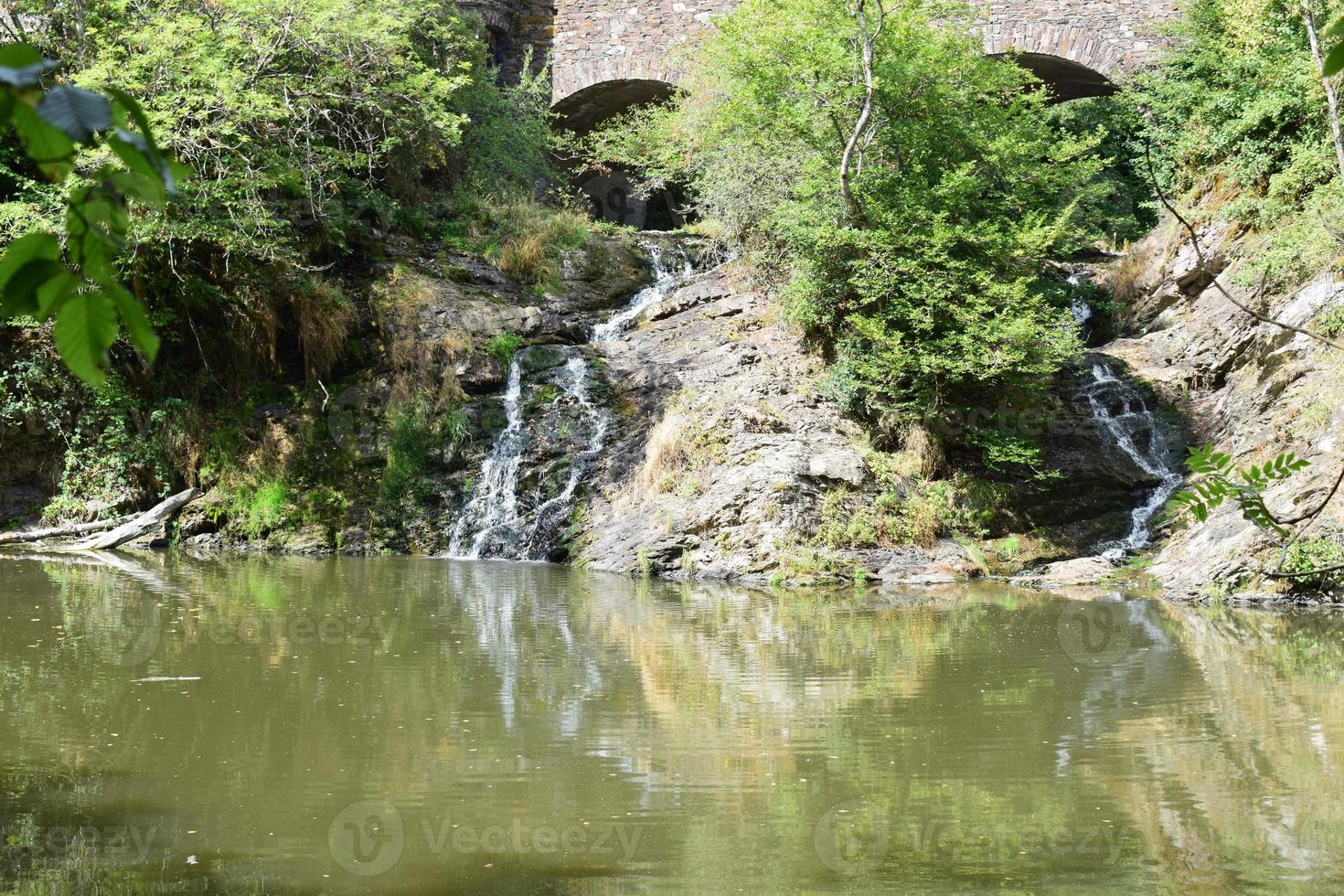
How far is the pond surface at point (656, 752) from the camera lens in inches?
138

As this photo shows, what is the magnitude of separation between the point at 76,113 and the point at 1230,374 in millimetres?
14685

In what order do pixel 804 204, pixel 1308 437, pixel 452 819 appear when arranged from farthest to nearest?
pixel 804 204
pixel 1308 437
pixel 452 819

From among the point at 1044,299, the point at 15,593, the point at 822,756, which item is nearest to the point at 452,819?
the point at 822,756

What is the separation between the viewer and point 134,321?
104 cm

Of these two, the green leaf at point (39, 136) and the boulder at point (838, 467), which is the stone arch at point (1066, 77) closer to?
the boulder at point (838, 467)

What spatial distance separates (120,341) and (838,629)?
10.9 meters

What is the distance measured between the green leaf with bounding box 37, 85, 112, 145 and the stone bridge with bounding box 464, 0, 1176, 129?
67.0ft

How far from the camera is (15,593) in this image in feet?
30.0

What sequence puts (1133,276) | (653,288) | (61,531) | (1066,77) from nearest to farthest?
(61,531) → (1133,276) → (653,288) → (1066,77)

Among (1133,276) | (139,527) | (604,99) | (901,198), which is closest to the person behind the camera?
(139,527)

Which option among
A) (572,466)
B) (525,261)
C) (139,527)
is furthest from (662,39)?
(139,527)

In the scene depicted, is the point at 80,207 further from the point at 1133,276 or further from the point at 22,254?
the point at 1133,276

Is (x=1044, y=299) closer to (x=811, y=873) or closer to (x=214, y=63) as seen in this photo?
(x=214, y=63)

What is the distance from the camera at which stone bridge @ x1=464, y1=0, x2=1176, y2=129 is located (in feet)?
65.7
